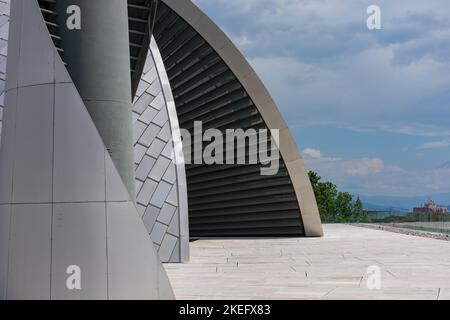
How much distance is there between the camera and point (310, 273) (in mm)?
13000

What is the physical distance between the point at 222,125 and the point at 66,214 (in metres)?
21.5

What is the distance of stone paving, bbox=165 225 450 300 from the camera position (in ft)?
32.2

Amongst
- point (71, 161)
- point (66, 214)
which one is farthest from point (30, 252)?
point (71, 161)

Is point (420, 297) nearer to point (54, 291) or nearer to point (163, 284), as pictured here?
point (163, 284)

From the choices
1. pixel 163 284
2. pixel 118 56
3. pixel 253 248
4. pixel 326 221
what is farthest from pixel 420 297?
pixel 326 221

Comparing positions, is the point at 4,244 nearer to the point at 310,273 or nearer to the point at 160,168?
the point at 310,273

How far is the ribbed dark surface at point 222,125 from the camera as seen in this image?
89.7 ft

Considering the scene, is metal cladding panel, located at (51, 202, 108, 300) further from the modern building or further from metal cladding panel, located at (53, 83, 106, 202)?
metal cladding panel, located at (53, 83, 106, 202)

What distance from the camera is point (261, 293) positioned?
32.1 ft

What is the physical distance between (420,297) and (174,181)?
887 cm

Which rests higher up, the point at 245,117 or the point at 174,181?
the point at 245,117

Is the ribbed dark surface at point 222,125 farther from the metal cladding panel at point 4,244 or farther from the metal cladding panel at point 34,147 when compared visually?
the metal cladding panel at point 4,244

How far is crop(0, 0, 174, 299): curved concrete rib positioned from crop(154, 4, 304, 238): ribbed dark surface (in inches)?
780
